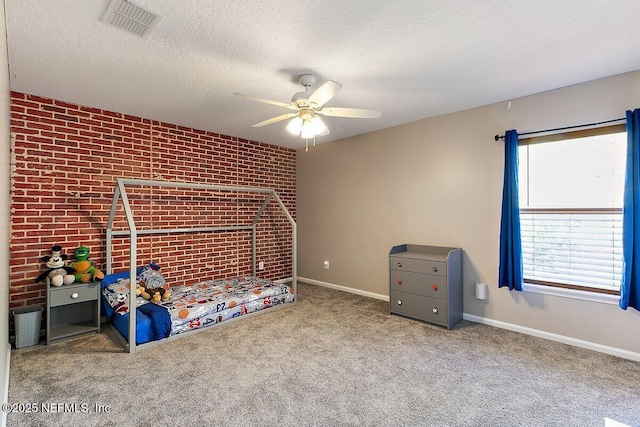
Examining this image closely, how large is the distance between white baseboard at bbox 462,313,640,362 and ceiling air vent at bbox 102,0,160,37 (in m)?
3.96

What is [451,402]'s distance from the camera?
2066mm

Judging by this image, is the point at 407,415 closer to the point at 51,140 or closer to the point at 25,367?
the point at 25,367

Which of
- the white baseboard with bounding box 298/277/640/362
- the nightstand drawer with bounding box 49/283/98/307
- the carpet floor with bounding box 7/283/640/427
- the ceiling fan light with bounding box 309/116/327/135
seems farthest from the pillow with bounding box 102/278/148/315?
the white baseboard with bounding box 298/277/640/362

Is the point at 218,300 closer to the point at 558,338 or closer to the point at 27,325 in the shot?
the point at 27,325

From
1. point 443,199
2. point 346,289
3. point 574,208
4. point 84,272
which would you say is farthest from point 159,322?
point 574,208

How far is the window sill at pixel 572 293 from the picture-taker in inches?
107

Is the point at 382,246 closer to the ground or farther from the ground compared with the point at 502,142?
closer to the ground

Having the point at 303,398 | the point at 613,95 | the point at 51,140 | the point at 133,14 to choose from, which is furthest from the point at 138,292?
the point at 613,95

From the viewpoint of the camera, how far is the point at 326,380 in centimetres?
233

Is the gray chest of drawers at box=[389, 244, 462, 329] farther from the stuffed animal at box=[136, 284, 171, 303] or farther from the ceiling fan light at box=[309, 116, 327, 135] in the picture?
the stuffed animal at box=[136, 284, 171, 303]

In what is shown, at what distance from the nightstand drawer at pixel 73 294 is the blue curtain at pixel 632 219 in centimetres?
475

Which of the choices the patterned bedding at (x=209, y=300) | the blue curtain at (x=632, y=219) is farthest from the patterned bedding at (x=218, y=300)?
the blue curtain at (x=632, y=219)

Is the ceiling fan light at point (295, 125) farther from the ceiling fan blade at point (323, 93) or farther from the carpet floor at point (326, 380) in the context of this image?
the carpet floor at point (326, 380)

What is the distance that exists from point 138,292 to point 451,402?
307 centimetres
